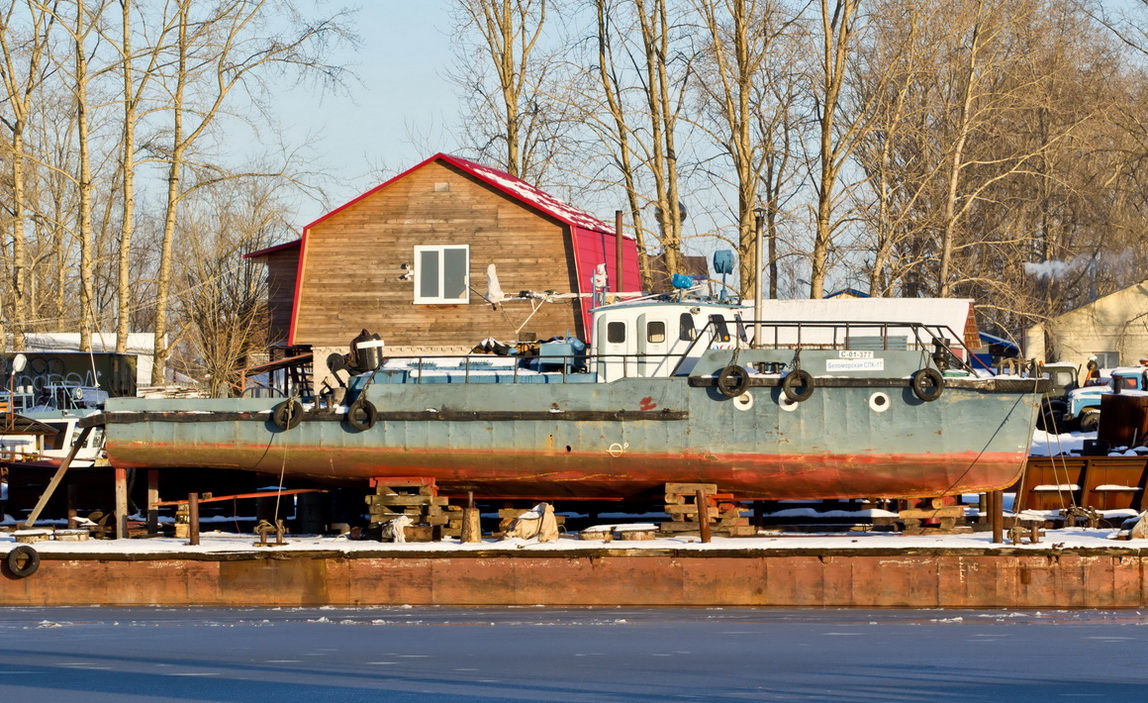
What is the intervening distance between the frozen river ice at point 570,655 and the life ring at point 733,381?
2.79 meters

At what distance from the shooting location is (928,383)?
15.9 meters

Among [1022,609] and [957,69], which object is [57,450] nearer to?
[1022,609]

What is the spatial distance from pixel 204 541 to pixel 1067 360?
34.0 m

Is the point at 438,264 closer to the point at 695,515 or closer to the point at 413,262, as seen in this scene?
the point at 413,262

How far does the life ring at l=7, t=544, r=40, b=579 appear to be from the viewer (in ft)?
50.5

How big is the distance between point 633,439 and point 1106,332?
31811 mm

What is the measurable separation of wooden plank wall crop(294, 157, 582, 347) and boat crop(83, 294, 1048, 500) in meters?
8.54

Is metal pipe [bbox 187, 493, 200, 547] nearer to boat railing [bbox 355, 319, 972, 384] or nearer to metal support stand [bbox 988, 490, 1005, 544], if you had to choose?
boat railing [bbox 355, 319, 972, 384]

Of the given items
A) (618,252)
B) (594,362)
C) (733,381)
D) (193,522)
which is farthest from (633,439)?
(618,252)

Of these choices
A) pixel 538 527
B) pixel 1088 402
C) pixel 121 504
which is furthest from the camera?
pixel 1088 402

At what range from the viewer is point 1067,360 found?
4391cm

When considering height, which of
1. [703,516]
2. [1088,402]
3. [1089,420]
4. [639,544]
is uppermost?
[1088,402]

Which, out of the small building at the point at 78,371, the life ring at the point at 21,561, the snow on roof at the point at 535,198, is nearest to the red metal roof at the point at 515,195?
the snow on roof at the point at 535,198

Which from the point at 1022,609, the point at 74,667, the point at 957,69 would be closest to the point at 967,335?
the point at 957,69
